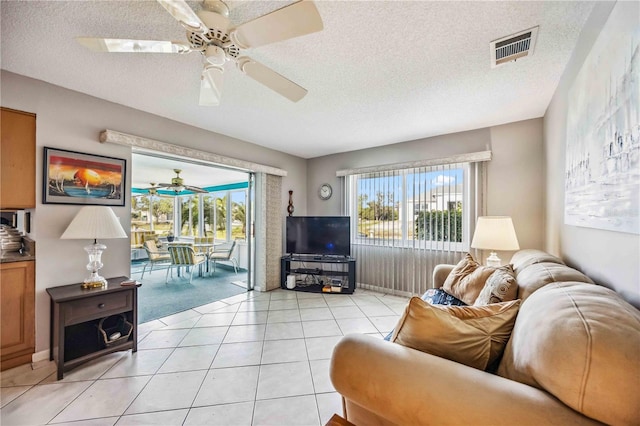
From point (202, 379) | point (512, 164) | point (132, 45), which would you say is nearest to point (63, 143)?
point (132, 45)

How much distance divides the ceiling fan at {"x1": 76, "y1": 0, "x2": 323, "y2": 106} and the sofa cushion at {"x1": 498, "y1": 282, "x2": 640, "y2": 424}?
1458mm

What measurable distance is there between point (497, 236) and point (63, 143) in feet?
13.4

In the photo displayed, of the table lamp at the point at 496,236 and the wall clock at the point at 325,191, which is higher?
the wall clock at the point at 325,191

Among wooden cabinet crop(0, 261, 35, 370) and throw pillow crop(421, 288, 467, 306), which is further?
throw pillow crop(421, 288, 467, 306)

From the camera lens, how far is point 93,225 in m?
2.15

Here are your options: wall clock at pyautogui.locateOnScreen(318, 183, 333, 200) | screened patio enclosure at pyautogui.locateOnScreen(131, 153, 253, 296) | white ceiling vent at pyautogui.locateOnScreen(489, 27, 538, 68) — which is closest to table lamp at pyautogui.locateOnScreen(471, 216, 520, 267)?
white ceiling vent at pyautogui.locateOnScreen(489, 27, 538, 68)

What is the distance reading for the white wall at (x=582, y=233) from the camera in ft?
3.34

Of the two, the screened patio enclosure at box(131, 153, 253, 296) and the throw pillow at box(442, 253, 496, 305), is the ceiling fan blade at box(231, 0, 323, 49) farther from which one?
the screened patio enclosure at box(131, 153, 253, 296)

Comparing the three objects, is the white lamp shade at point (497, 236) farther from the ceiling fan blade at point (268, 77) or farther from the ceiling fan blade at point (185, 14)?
the ceiling fan blade at point (185, 14)

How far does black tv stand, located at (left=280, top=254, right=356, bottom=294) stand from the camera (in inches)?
161

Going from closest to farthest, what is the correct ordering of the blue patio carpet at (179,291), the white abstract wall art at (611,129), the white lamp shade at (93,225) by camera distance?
the white abstract wall art at (611,129) < the white lamp shade at (93,225) < the blue patio carpet at (179,291)

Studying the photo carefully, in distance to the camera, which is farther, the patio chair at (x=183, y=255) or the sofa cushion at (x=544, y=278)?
the patio chair at (x=183, y=255)

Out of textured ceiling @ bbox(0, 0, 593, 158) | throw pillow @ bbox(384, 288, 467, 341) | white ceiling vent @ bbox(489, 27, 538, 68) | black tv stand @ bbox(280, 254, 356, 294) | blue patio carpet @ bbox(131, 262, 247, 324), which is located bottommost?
blue patio carpet @ bbox(131, 262, 247, 324)

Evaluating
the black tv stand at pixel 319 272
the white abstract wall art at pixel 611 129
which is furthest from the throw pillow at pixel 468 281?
the black tv stand at pixel 319 272
